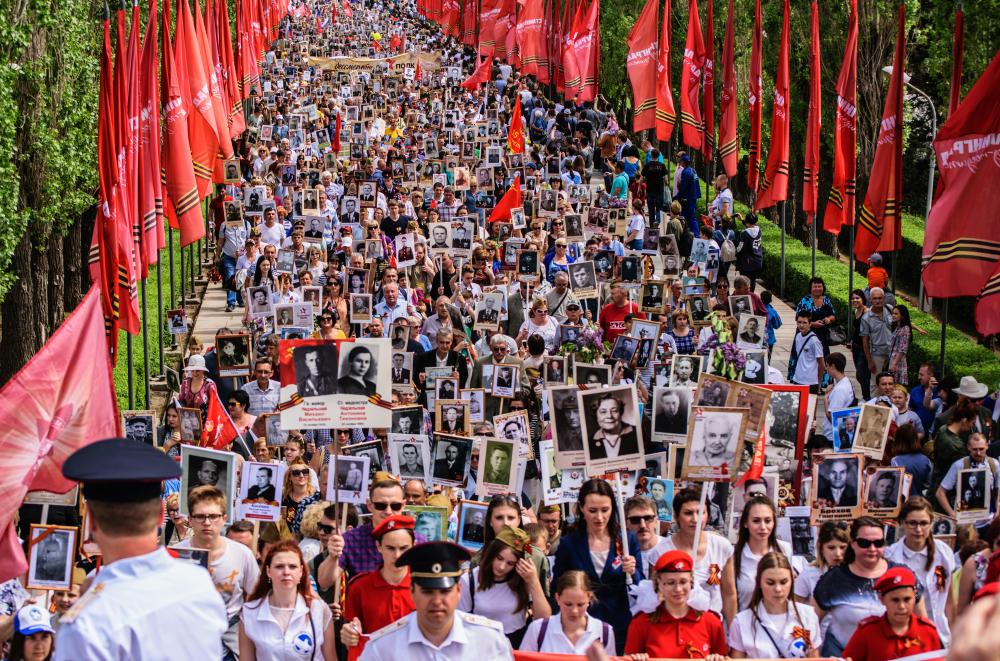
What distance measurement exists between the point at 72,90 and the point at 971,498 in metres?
15.9

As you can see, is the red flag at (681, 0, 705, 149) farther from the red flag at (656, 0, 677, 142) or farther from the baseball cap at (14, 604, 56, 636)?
the baseball cap at (14, 604, 56, 636)

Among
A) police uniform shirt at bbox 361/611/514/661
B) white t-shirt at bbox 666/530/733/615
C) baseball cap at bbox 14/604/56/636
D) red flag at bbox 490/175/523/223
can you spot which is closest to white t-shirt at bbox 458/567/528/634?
white t-shirt at bbox 666/530/733/615

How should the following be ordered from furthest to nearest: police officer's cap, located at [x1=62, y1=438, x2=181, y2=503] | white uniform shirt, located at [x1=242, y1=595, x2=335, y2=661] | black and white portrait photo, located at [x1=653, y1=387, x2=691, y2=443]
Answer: black and white portrait photo, located at [x1=653, y1=387, x2=691, y2=443], white uniform shirt, located at [x1=242, y1=595, x2=335, y2=661], police officer's cap, located at [x1=62, y1=438, x2=181, y2=503]

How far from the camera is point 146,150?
1823 centimetres

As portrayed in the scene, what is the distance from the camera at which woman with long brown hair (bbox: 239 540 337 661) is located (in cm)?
838

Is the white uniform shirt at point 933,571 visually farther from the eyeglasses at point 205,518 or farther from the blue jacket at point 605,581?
the eyeglasses at point 205,518

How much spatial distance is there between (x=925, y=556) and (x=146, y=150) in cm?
1106

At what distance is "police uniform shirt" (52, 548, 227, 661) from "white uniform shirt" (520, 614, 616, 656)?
148 inches

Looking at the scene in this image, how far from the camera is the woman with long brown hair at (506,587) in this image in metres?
8.83

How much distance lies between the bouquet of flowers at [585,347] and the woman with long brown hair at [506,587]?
802cm

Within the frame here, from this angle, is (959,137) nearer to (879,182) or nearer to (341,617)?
(879,182)

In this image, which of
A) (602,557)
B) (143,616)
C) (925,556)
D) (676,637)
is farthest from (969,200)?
(143,616)

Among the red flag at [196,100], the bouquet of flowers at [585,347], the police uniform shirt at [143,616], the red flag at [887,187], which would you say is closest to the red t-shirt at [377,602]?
the police uniform shirt at [143,616]

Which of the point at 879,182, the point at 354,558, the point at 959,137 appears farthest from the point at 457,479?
the point at 879,182
